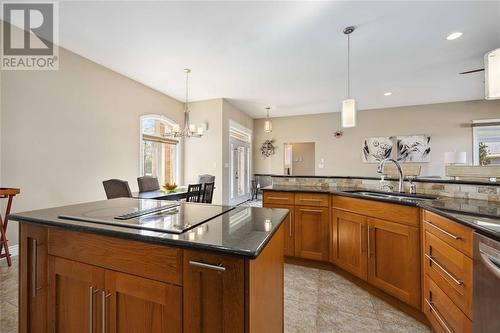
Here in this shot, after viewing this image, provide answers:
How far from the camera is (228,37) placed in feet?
8.95

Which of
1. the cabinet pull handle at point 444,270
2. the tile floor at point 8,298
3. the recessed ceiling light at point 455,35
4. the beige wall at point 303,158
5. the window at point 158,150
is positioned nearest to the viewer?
the cabinet pull handle at point 444,270

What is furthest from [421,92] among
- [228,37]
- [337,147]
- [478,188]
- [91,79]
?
[91,79]

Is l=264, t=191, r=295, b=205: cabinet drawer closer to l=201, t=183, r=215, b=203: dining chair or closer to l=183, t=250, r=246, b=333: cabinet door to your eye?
l=201, t=183, r=215, b=203: dining chair

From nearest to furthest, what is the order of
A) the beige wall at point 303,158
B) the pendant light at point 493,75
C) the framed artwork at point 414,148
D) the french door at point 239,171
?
1. the pendant light at point 493,75
2. the framed artwork at point 414,148
3. the french door at point 239,171
4. the beige wall at point 303,158

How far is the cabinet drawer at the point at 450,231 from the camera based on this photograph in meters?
1.14

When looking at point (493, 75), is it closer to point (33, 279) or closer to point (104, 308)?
point (104, 308)

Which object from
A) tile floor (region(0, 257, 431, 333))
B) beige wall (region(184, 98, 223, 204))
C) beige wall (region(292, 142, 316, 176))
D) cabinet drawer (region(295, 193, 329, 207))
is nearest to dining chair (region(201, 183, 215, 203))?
cabinet drawer (region(295, 193, 329, 207))

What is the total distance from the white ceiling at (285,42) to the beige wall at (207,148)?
0.81 metres

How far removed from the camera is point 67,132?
3125 mm

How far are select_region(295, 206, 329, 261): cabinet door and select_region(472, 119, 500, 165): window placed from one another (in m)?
5.62

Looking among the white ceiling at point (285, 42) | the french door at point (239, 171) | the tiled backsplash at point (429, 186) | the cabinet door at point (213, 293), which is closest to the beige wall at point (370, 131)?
the french door at point (239, 171)

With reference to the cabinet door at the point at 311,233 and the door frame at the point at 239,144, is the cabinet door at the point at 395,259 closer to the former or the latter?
the cabinet door at the point at 311,233

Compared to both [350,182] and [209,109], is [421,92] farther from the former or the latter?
[209,109]

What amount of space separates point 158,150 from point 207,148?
1127 mm
